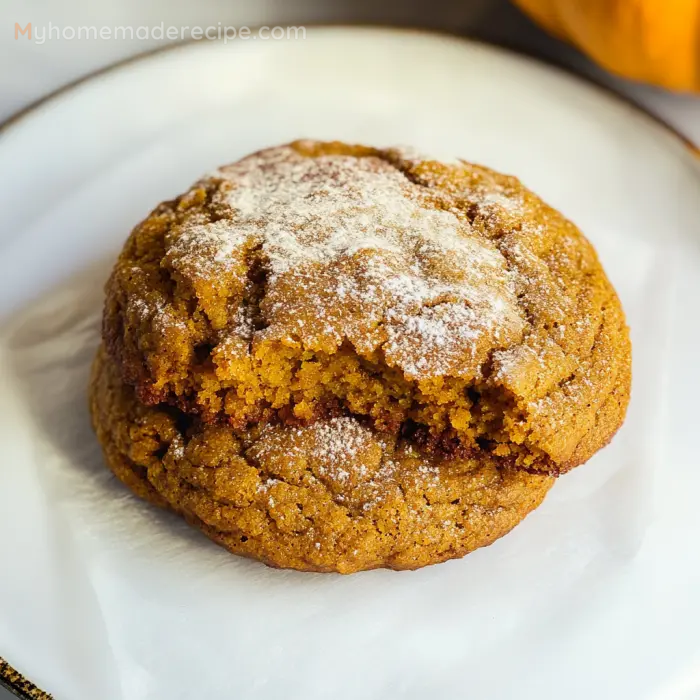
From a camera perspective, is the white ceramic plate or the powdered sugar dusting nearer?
the powdered sugar dusting

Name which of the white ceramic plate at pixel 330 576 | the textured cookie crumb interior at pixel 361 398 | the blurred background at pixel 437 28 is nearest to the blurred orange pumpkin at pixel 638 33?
the blurred background at pixel 437 28

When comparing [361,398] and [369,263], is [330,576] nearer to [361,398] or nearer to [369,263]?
[361,398]

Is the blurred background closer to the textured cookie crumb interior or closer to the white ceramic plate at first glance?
the white ceramic plate

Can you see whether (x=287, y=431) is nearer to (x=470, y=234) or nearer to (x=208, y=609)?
(x=208, y=609)

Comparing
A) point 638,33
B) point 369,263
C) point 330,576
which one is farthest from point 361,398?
point 638,33

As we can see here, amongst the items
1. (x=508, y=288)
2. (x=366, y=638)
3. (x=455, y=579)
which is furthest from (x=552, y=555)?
(x=508, y=288)

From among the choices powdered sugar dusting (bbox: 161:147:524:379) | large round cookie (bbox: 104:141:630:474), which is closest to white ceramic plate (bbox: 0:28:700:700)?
large round cookie (bbox: 104:141:630:474)
